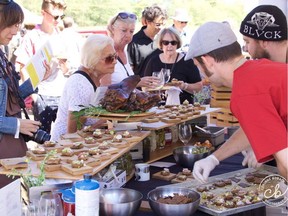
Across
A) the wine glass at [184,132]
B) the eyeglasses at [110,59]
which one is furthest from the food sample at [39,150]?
the eyeglasses at [110,59]

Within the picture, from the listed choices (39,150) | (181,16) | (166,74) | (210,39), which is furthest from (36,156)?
(181,16)

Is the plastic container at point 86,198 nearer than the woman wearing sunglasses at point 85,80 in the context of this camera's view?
Yes

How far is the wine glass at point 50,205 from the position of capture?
Answer: 195cm

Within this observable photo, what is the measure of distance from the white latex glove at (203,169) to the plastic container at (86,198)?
70 centimetres

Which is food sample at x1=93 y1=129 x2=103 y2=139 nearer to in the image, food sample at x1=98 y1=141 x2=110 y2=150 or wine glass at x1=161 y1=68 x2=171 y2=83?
food sample at x1=98 y1=141 x2=110 y2=150

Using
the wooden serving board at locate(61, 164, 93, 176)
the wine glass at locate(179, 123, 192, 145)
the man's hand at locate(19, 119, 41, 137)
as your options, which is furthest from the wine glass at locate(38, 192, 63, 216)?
the wine glass at locate(179, 123, 192, 145)

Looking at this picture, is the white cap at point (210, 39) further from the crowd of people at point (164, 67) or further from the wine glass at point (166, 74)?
the wine glass at point (166, 74)

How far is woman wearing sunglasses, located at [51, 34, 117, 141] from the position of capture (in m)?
3.49

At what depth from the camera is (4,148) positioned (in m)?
2.95

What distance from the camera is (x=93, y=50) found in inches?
144

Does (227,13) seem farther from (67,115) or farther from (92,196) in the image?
(92,196)

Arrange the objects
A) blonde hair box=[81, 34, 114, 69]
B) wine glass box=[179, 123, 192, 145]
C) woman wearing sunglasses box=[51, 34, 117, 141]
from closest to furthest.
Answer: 1. wine glass box=[179, 123, 192, 145]
2. woman wearing sunglasses box=[51, 34, 117, 141]
3. blonde hair box=[81, 34, 114, 69]

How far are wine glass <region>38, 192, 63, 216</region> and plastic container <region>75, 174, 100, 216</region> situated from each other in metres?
0.11

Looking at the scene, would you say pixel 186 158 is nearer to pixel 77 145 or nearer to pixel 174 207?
pixel 77 145
